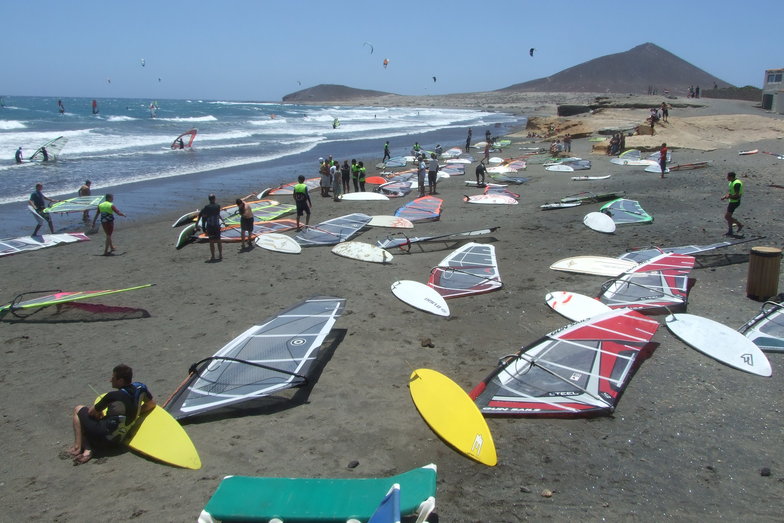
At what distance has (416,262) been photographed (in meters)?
10.7

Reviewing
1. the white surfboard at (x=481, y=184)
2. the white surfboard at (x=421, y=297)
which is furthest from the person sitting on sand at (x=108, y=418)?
the white surfboard at (x=481, y=184)

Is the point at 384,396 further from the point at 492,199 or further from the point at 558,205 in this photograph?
the point at 492,199

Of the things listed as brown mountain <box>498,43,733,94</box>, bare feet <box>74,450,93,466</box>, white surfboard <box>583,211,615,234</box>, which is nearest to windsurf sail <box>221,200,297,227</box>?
white surfboard <box>583,211,615,234</box>

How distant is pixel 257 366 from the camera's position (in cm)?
570

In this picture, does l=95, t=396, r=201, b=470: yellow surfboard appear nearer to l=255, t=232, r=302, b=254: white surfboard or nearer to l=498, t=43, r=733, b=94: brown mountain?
l=255, t=232, r=302, b=254: white surfboard

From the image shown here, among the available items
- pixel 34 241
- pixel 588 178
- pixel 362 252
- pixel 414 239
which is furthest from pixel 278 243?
pixel 588 178

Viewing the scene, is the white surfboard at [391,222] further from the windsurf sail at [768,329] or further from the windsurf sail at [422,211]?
the windsurf sail at [768,329]

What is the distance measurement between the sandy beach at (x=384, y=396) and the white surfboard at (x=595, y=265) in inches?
10.1

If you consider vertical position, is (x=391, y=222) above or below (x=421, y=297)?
above

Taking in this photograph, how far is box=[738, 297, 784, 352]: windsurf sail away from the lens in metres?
6.48

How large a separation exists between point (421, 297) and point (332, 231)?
500 cm

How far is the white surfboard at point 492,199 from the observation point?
1619 centimetres

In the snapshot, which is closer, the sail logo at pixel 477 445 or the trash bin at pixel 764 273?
the sail logo at pixel 477 445

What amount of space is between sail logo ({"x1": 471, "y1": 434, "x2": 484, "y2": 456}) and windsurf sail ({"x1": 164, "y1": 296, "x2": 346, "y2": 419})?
1909 mm
